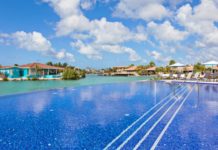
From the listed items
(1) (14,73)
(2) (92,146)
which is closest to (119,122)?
(2) (92,146)

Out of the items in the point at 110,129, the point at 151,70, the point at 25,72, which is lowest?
the point at 110,129

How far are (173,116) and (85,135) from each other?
3.15 metres

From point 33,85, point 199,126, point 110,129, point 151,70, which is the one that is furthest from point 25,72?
point 199,126

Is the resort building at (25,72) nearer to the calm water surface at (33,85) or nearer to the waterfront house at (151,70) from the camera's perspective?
the calm water surface at (33,85)

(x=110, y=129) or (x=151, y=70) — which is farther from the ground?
(x=151, y=70)

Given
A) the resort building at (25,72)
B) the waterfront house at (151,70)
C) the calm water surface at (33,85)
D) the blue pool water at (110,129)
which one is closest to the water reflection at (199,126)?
the blue pool water at (110,129)

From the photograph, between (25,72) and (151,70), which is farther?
(151,70)

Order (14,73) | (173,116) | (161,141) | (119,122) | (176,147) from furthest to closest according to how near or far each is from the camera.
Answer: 1. (14,73)
2. (173,116)
3. (119,122)
4. (161,141)
5. (176,147)

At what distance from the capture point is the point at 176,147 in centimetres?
404

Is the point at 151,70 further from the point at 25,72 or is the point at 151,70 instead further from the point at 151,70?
the point at 25,72

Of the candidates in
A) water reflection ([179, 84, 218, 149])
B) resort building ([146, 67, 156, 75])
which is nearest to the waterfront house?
resort building ([146, 67, 156, 75])

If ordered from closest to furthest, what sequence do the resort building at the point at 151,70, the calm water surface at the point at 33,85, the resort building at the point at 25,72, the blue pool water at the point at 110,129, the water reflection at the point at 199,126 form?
1. the blue pool water at the point at 110,129
2. the water reflection at the point at 199,126
3. the calm water surface at the point at 33,85
4. the resort building at the point at 25,72
5. the resort building at the point at 151,70

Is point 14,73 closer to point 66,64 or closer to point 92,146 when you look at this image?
point 66,64

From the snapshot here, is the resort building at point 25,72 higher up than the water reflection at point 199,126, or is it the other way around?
the resort building at point 25,72
